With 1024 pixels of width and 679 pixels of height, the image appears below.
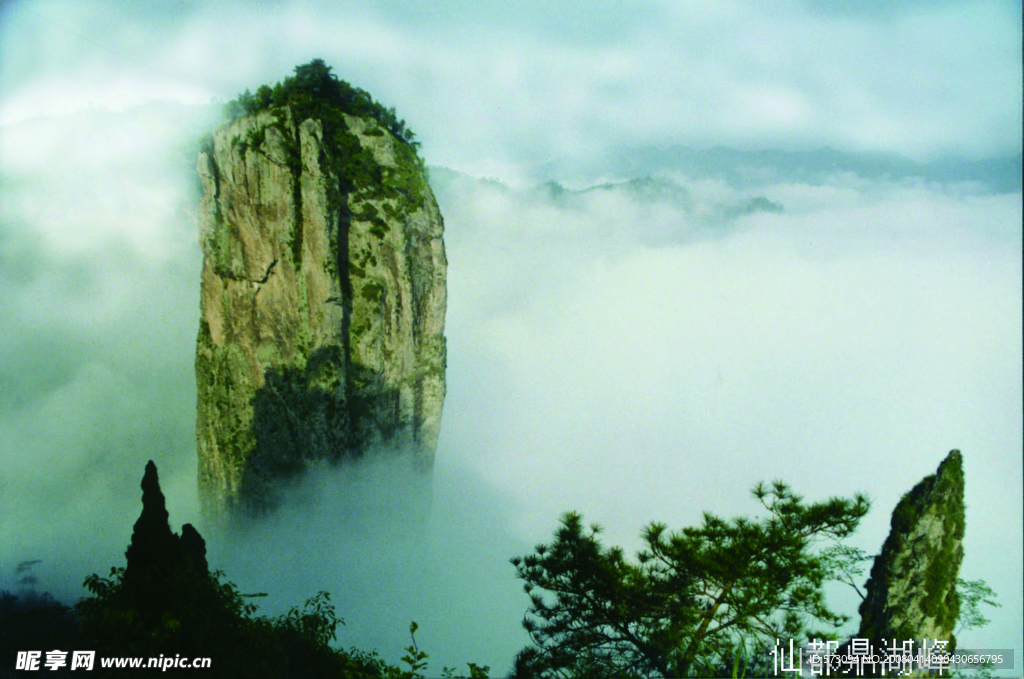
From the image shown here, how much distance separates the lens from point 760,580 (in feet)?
26.6

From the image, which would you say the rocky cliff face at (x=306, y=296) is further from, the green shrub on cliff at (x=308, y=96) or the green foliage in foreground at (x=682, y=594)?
the green foliage in foreground at (x=682, y=594)

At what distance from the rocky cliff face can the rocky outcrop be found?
16.5 metres

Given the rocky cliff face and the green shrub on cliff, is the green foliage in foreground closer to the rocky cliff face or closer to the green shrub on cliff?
the rocky cliff face

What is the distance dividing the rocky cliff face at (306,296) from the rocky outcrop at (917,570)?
1655 cm

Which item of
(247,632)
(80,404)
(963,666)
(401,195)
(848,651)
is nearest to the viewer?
(247,632)

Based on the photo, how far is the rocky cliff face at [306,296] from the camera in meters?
20.5

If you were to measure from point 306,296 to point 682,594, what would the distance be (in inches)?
629

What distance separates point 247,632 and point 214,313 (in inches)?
668

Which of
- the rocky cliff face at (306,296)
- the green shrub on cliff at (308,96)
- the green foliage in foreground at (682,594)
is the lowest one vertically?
the green foliage in foreground at (682,594)

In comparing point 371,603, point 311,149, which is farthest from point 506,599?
point 311,149

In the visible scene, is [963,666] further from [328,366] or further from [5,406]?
[5,406]

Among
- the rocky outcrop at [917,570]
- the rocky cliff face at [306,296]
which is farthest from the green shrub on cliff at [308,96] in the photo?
the rocky outcrop at [917,570]

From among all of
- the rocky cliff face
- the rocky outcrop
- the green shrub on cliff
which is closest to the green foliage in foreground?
the rocky outcrop

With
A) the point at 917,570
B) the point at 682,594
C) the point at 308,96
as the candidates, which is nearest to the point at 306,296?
the point at 308,96
